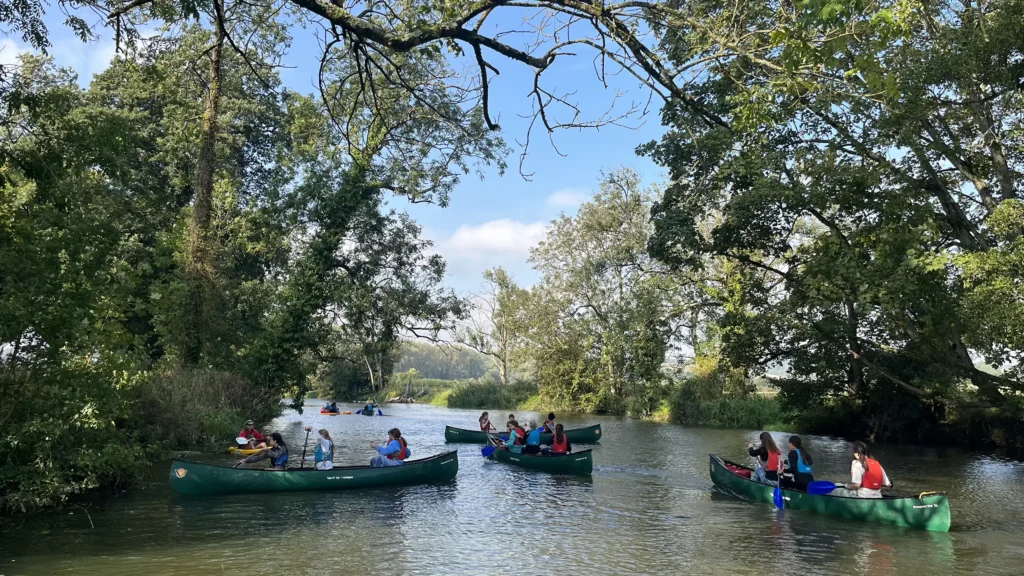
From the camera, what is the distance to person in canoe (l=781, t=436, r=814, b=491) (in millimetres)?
14258

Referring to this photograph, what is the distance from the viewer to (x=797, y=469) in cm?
1445

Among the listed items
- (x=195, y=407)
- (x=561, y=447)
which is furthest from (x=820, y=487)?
(x=195, y=407)

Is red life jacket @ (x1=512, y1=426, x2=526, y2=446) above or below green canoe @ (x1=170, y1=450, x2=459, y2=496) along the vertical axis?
above

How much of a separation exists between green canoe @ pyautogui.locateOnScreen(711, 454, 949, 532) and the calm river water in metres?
0.22

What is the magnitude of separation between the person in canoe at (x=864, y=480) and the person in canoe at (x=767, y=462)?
5.06 feet

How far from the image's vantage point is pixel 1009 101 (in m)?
17.3

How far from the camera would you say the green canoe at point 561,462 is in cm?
1817

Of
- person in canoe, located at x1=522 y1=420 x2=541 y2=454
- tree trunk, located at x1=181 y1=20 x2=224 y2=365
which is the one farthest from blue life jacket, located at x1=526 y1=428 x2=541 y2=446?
tree trunk, located at x1=181 y1=20 x2=224 y2=365

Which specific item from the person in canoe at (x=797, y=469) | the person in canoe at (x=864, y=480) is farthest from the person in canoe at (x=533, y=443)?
the person in canoe at (x=864, y=480)

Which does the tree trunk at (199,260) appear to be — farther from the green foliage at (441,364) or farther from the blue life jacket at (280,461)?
the green foliage at (441,364)

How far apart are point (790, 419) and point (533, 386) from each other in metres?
24.2

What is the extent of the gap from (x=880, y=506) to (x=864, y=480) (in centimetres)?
71

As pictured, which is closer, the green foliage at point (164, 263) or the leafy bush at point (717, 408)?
the green foliage at point (164, 263)

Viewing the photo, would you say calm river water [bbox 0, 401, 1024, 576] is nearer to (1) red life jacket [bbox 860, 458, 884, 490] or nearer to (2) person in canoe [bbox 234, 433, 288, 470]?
(1) red life jacket [bbox 860, 458, 884, 490]
